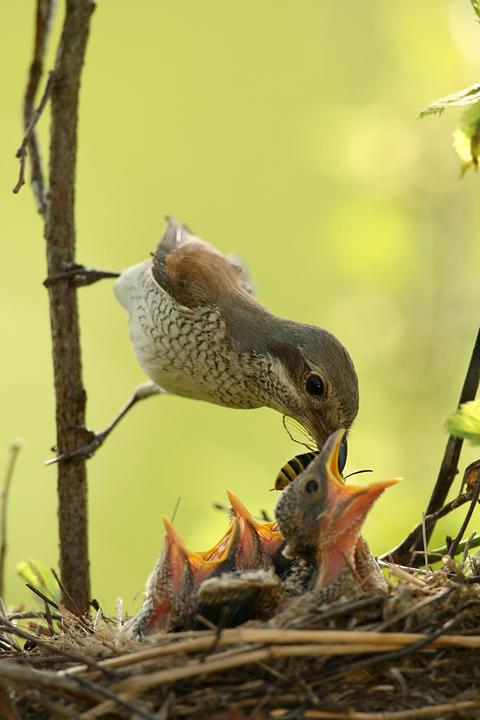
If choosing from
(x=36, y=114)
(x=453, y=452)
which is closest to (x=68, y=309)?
(x=36, y=114)

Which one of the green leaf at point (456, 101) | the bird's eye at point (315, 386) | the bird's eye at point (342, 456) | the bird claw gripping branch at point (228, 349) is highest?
the green leaf at point (456, 101)

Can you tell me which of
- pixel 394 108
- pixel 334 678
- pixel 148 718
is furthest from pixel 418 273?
pixel 148 718

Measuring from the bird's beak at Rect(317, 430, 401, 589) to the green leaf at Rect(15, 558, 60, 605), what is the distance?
994 mm

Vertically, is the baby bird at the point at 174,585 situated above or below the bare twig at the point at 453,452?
below

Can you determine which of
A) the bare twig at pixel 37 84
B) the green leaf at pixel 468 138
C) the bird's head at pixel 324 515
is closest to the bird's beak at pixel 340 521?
the bird's head at pixel 324 515

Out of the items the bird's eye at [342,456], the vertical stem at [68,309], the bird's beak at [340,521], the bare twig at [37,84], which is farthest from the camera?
the bare twig at [37,84]

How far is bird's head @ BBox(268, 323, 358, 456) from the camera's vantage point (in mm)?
2164

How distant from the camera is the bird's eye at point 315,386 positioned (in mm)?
2191

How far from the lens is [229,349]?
245cm

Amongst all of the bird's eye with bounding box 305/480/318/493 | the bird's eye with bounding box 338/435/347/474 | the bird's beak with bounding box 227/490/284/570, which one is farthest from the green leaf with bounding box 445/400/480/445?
the bird's beak with bounding box 227/490/284/570

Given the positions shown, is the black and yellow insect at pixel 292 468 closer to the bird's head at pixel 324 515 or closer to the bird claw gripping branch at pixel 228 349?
the bird claw gripping branch at pixel 228 349

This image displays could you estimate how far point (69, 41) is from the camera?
7.55ft

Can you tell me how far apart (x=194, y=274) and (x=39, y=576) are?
1208 millimetres

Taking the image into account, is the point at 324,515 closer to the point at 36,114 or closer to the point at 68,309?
the point at 68,309
